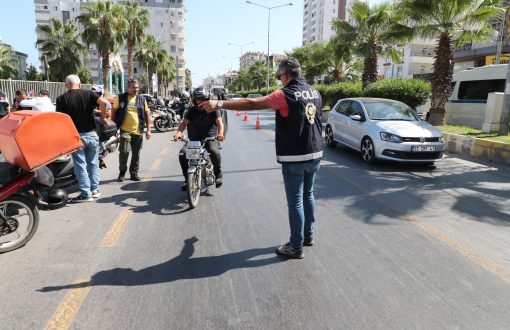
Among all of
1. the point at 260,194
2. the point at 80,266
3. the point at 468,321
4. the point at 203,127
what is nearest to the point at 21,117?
the point at 80,266

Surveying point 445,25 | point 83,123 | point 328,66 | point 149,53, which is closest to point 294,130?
point 83,123

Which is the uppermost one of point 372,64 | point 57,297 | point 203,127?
→ point 372,64

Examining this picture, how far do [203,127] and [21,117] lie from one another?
8.95 ft

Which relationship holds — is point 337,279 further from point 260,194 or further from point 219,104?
point 260,194

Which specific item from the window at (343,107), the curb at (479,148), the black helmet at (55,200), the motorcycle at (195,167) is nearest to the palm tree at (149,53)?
the window at (343,107)

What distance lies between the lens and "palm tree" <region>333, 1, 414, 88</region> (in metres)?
19.7

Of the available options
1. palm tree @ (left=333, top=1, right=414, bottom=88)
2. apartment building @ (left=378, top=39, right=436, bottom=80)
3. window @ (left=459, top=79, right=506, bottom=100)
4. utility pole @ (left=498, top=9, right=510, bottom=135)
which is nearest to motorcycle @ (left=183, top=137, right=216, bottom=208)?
utility pole @ (left=498, top=9, right=510, bottom=135)

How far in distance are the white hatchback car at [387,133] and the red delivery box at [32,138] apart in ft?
22.2

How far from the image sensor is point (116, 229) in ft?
16.1

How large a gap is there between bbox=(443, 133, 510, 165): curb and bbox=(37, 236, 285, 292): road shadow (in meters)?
8.50

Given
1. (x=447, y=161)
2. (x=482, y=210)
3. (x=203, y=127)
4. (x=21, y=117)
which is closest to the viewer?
(x=21, y=117)

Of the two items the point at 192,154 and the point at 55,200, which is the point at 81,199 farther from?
the point at 192,154

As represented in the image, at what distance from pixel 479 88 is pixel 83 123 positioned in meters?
17.2

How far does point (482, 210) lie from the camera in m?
5.91
